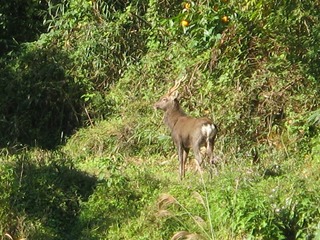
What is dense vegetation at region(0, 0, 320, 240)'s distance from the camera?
33.5 ft

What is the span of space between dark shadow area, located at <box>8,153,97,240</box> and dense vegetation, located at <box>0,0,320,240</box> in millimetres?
18

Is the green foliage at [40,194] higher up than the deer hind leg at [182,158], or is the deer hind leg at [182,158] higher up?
the green foliage at [40,194]

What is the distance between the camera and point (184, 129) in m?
13.2

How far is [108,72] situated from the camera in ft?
54.9

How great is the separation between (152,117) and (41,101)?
2.26 m

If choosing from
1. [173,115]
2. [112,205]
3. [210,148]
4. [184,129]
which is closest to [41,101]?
[173,115]

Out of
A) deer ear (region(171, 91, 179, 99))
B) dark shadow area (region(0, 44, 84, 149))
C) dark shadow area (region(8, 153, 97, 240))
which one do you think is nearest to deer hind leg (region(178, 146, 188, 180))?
deer ear (region(171, 91, 179, 99))

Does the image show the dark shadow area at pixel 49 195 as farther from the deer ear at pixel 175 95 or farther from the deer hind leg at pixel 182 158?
the deer ear at pixel 175 95

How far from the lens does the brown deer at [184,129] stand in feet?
41.7

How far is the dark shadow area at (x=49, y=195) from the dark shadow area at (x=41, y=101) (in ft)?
13.9

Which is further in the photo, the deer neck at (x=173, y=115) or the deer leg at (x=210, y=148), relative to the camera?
the deer neck at (x=173, y=115)

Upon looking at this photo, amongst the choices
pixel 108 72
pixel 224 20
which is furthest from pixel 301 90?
pixel 108 72

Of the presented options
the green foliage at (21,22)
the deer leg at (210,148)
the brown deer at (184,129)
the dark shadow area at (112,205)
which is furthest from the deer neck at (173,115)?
the green foliage at (21,22)

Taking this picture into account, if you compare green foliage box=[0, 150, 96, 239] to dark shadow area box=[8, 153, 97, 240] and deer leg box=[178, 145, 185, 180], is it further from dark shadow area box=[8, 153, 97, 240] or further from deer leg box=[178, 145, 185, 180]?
deer leg box=[178, 145, 185, 180]
